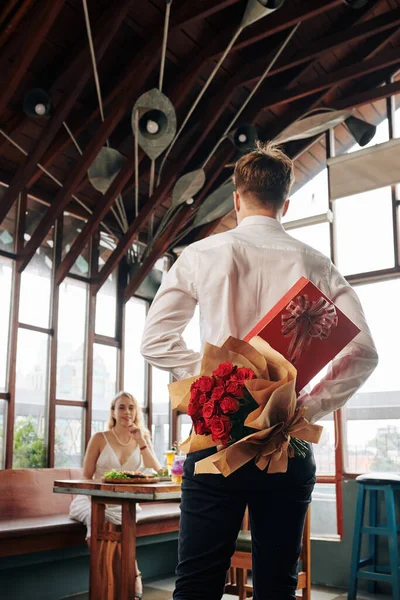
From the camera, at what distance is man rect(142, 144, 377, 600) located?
3.91ft

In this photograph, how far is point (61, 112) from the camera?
4539 mm

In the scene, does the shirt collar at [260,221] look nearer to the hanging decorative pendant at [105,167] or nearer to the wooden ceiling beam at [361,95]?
the hanging decorative pendant at [105,167]

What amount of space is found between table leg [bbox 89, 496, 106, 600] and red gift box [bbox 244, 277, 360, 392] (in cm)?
260

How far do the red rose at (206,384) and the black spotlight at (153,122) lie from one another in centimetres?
371

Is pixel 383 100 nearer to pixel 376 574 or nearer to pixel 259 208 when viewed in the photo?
pixel 376 574

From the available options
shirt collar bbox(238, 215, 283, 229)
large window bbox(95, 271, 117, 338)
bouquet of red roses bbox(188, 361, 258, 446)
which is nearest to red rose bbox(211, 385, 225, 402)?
bouquet of red roses bbox(188, 361, 258, 446)

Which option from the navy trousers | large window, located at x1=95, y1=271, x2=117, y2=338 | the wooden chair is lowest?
the wooden chair

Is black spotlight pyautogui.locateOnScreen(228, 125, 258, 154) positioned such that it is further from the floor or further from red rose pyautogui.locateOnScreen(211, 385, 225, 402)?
red rose pyautogui.locateOnScreen(211, 385, 225, 402)

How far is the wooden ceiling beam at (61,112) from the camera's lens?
168 inches

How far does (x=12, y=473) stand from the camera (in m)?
4.44

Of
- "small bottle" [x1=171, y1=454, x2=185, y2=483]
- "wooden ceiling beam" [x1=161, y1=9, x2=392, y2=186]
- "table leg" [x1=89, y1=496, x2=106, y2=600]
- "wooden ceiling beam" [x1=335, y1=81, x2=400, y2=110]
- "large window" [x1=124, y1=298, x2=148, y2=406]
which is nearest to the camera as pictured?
"table leg" [x1=89, y1=496, x2=106, y2=600]

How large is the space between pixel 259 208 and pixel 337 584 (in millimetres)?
4494

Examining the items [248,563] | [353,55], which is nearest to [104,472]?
[248,563]

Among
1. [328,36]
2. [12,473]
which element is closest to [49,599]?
[12,473]
